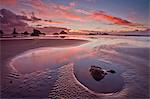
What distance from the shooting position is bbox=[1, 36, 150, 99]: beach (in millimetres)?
1744

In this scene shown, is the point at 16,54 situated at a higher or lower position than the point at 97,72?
higher

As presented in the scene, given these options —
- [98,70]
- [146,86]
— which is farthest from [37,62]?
[146,86]

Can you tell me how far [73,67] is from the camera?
187 cm

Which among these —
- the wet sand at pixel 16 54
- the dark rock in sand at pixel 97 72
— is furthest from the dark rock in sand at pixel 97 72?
the wet sand at pixel 16 54

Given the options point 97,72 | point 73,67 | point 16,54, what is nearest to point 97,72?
point 97,72

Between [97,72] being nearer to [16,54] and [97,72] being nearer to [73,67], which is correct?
[73,67]

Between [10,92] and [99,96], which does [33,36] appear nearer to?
[10,92]

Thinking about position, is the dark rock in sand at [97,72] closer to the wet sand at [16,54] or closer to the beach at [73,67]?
the beach at [73,67]

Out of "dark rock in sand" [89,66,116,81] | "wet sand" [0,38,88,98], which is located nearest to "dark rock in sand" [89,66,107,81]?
"dark rock in sand" [89,66,116,81]

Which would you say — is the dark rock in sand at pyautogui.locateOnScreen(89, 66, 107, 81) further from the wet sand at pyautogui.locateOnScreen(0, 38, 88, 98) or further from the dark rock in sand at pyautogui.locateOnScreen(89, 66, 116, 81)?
the wet sand at pyautogui.locateOnScreen(0, 38, 88, 98)

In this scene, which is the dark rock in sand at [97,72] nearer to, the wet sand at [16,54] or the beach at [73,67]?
the beach at [73,67]

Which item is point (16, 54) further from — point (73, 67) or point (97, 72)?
point (97, 72)

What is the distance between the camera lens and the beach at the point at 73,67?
174cm

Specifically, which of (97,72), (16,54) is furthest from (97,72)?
(16,54)
